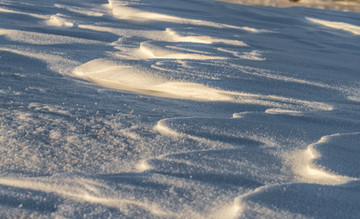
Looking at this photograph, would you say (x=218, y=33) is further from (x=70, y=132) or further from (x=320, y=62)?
(x=70, y=132)

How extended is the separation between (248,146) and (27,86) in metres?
0.76

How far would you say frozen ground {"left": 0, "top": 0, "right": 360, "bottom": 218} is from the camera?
2.96 feet

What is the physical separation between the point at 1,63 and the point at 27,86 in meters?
0.34

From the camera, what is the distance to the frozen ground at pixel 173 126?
903 mm

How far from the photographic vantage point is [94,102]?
148 cm

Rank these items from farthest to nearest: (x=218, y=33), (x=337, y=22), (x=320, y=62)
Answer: (x=337, y=22), (x=218, y=33), (x=320, y=62)

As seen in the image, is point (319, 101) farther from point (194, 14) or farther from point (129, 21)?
point (194, 14)

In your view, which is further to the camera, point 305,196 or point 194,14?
point 194,14

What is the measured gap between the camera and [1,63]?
186 cm

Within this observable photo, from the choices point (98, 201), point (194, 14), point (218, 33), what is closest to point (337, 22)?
point (194, 14)

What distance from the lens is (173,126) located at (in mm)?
1308

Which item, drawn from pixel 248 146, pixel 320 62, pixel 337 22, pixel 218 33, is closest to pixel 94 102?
pixel 248 146

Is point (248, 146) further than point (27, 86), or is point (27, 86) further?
point (27, 86)

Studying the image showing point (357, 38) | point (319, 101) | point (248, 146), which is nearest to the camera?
point (248, 146)
